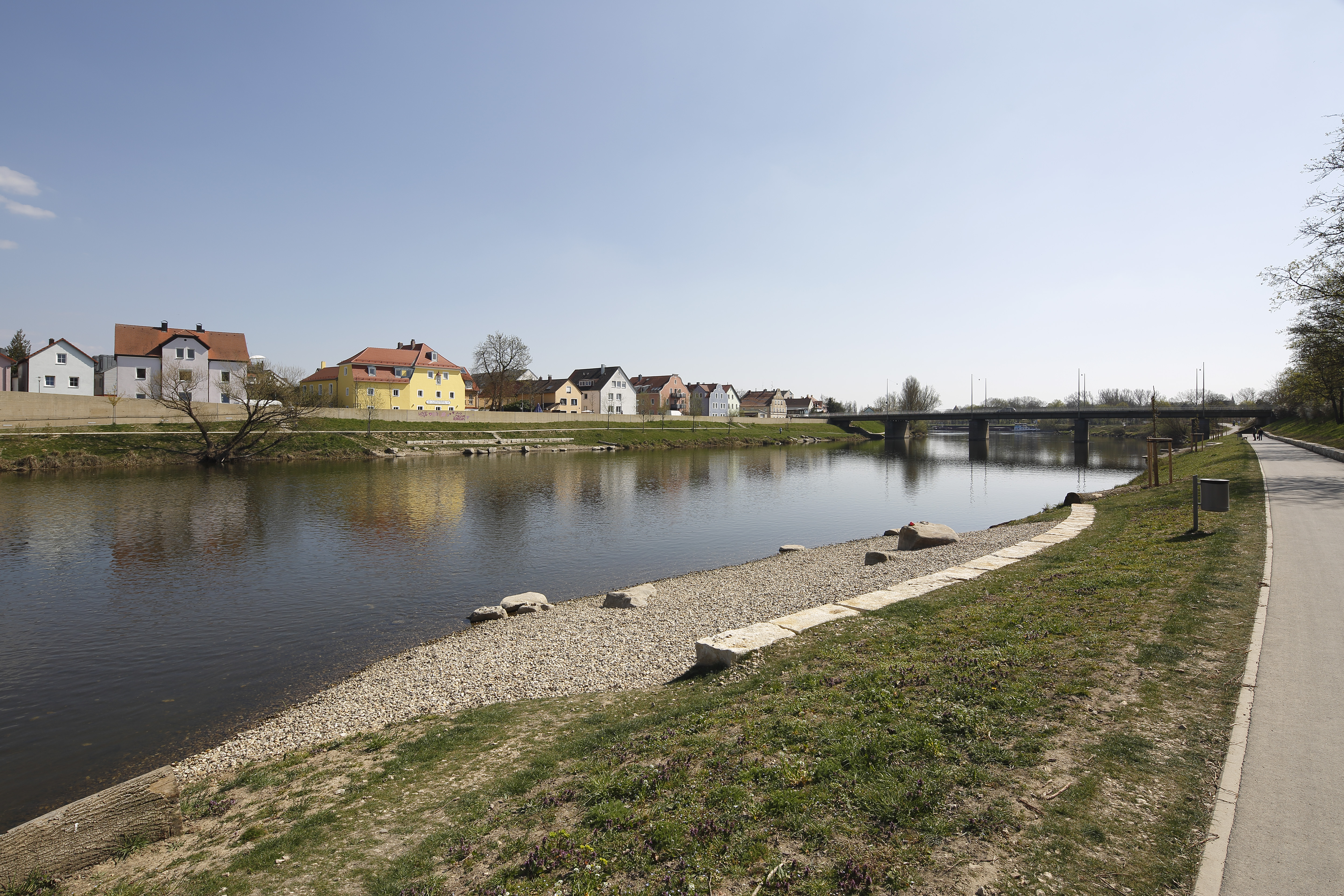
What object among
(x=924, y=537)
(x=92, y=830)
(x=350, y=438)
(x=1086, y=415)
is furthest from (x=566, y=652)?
Answer: (x=1086, y=415)

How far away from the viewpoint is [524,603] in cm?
1733

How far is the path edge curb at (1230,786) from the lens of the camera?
4.19 meters

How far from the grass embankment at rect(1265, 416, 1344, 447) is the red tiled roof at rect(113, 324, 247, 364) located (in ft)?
345

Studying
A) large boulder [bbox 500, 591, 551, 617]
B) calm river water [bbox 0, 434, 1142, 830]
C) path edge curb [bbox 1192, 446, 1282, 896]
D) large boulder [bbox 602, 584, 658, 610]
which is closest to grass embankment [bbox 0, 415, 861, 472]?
calm river water [bbox 0, 434, 1142, 830]

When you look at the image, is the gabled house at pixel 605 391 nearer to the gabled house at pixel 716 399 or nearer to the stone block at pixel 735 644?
the gabled house at pixel 716 399

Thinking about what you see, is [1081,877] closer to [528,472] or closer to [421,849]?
[421,849]

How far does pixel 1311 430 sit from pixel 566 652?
247 ft

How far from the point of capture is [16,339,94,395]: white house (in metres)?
66.1

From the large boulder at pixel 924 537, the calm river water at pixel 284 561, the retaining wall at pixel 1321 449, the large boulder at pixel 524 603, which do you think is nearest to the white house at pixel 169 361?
the calm river water at pixel 284 561

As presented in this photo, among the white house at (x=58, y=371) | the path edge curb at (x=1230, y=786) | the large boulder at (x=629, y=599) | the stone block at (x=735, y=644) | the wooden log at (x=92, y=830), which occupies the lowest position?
the large boulder at (x=629, y=599)

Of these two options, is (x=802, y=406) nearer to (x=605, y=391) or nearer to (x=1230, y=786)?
(x=605, y=391)

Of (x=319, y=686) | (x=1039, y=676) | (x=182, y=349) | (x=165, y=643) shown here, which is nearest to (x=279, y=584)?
(x=165, y=643)

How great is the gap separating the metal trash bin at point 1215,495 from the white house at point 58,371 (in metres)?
89.6

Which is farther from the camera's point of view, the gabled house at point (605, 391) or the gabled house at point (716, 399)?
the gabled house at point (716, 399)
